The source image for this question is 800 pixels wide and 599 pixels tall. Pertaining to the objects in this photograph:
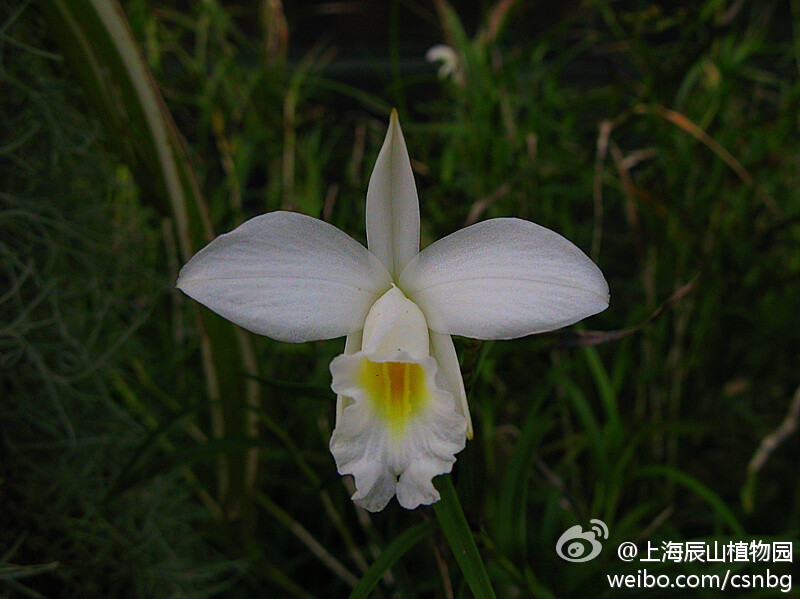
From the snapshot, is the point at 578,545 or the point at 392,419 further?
the point at 578,545

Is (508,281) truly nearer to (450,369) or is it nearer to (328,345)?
(450,369)

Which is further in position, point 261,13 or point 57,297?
point 261,13

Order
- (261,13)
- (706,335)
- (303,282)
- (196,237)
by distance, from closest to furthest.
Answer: (303,282), (196,237), (706,335), (261,13)

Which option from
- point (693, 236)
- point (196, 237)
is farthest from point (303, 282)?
point (693, 236)

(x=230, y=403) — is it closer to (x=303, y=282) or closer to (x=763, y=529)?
(x=303, y=282)

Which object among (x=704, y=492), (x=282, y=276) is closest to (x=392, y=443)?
(x=282, y=276)

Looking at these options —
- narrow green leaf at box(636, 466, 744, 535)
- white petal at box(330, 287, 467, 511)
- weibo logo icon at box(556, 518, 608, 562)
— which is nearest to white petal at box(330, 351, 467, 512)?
white petal at box(330, 287, 467, 511)
